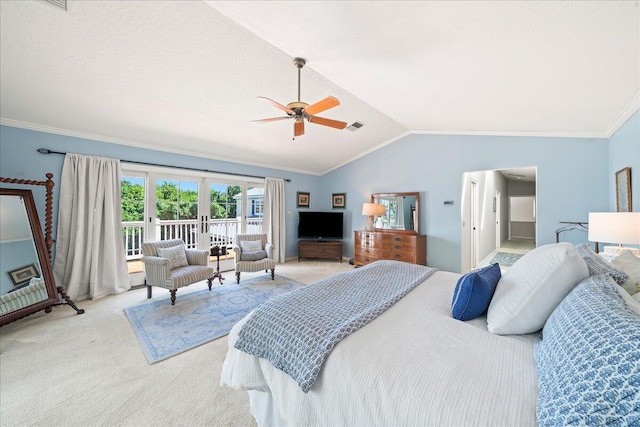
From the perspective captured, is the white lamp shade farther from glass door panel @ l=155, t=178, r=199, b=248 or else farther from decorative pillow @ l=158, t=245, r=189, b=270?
→ glass door panel @ l=155, t=178, r=199, b=248

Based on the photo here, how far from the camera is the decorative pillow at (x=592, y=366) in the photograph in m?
0.56

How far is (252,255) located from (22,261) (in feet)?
8.57

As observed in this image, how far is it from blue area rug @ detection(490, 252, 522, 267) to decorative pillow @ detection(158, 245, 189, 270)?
6328mm

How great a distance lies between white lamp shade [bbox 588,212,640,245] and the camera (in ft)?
5.70

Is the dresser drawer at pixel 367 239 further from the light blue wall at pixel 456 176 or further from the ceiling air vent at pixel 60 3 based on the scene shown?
the ceiling air vent at pixel 60 3

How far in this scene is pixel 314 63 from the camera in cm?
256

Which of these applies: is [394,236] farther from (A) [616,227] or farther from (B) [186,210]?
(B) [186,210]

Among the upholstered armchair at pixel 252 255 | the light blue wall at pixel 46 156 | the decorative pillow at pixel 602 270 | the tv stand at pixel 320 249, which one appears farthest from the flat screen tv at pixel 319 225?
the decorative pillow at pixel 602 270

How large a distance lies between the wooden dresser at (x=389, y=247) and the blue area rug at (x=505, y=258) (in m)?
2.34

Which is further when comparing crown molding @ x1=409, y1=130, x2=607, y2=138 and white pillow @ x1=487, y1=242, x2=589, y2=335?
crown molding @ x1=409, y1=130, x2=607, y2=138

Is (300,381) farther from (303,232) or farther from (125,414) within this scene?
(303,232)

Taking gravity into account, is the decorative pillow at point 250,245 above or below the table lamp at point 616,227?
below

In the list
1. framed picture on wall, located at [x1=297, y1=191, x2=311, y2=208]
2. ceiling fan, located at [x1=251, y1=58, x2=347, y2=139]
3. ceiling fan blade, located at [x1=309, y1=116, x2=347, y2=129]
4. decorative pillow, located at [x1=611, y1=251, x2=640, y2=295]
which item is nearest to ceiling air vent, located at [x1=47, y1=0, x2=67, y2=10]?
ceiling fan, located at [x1=251, y1=58, x2=347, y2=139]

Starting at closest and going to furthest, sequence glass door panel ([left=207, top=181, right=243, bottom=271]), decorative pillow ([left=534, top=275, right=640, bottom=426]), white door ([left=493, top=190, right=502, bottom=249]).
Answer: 1. decorative pillow ([left=534, top=275, right=640, bottom=426])
2. glass door panel ([left=207, top=181, right=243, bottom=271])
3. white door ([left=493, top=190, right=502, bottom=249])
